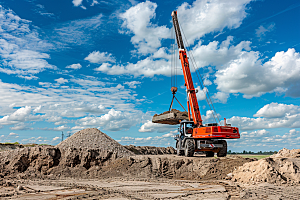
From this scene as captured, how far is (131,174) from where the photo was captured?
16734 millimetres

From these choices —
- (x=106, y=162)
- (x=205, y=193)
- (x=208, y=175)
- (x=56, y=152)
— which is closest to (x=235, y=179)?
(x=208, y=175)

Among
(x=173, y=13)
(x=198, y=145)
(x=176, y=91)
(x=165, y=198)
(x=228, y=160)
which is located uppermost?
(x=173, y=13)

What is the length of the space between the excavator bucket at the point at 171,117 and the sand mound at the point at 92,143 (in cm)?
480

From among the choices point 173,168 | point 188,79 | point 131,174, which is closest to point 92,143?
point 131,174

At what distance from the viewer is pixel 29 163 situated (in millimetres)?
18688

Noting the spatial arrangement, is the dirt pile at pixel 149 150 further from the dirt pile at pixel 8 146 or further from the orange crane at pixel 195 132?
the dirt pile at pixel 8 146

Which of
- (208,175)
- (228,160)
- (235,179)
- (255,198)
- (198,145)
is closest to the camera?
(255,198)

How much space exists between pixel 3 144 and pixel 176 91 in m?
33.9

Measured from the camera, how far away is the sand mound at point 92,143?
805 inches

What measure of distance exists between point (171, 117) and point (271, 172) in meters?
11.2

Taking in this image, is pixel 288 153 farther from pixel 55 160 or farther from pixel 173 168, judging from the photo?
pixel 55 160

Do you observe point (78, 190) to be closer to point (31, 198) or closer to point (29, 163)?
point (31, 198)

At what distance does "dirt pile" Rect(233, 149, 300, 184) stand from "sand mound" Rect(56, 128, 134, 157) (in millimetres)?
10542

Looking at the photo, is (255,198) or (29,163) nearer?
(255,198)
